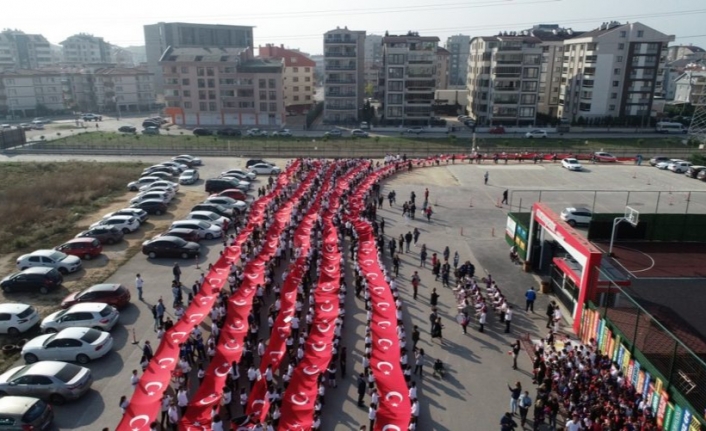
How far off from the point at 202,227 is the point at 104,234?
626 cm

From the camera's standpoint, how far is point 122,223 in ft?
121

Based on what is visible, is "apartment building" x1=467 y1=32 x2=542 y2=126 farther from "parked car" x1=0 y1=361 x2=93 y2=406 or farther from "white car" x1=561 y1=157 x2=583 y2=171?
"parked car" x1=0 y1=361 x2=93 y2=406

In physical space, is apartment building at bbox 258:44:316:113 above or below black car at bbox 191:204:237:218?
above

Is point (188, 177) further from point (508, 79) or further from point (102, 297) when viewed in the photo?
point (508, 79)

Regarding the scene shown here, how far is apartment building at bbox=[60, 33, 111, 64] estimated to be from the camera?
612 feet

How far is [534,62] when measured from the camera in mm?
92250

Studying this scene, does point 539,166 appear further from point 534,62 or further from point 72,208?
point 72,208

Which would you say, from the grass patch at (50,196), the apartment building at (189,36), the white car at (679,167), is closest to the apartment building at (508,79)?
the white car at (679,167)

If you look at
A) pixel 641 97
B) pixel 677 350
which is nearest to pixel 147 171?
pixel 677 350

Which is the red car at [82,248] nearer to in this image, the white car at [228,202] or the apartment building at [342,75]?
the white car at [228,202]

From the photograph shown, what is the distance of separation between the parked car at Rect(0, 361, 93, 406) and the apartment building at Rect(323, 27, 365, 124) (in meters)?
83.4

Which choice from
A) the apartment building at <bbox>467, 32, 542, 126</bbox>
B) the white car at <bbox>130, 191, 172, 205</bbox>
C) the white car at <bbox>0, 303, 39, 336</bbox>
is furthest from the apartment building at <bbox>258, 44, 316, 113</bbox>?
the white car at <bbox>0, 303, 39, 336</bbox>

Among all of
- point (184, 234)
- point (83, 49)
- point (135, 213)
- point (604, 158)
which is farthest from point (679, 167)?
point (83, 49)

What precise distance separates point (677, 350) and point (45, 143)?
266 feet
